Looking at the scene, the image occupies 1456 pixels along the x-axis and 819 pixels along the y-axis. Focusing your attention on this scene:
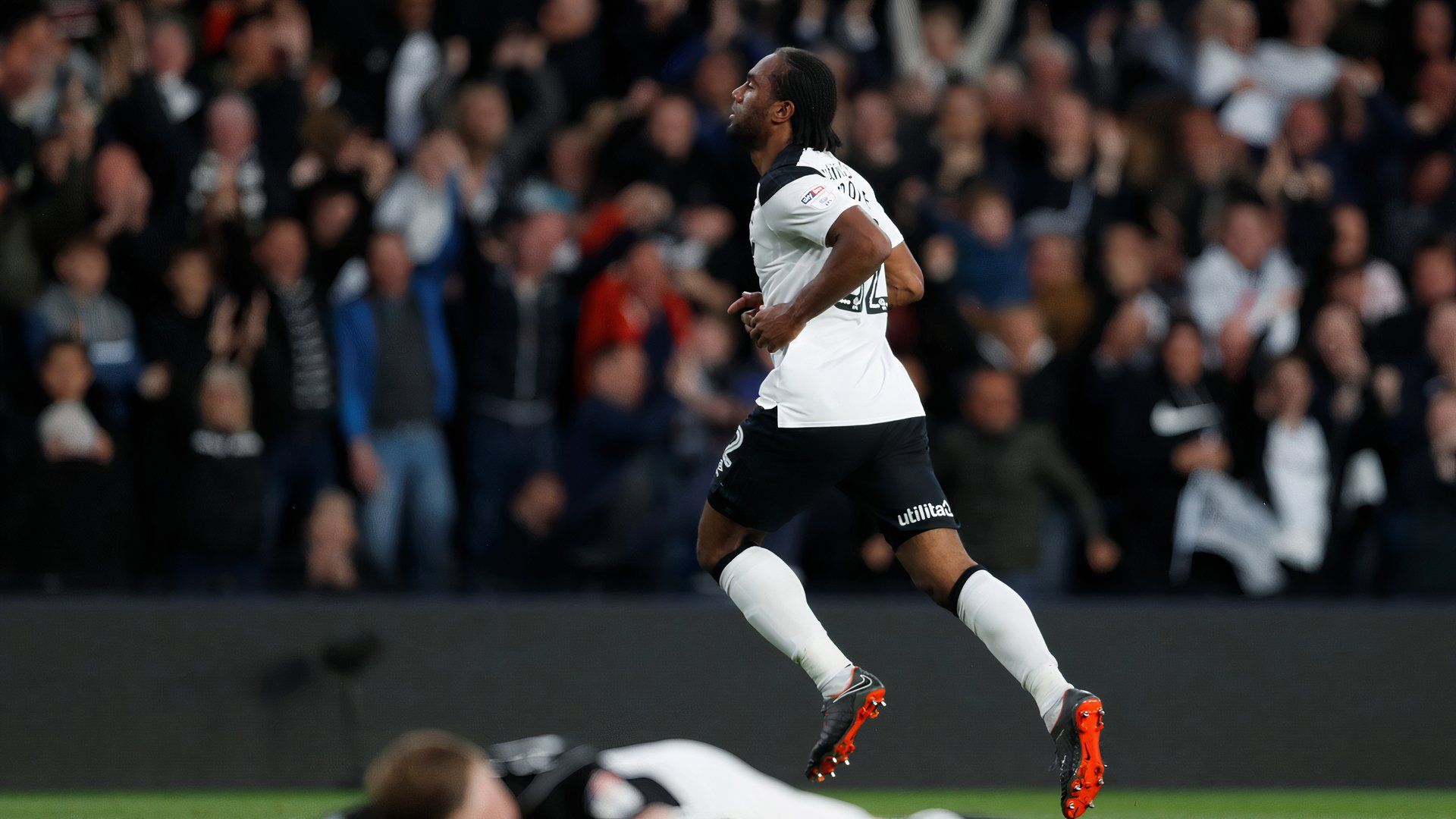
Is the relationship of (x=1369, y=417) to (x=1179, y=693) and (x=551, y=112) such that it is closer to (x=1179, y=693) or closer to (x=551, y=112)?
(x=1179, y=693)

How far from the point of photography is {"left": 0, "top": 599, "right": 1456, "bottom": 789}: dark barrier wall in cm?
848

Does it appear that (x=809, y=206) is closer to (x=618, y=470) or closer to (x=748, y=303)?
(x=748, y=303)

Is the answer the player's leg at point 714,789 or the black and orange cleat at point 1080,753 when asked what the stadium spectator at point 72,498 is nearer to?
the player's leg at point 714,789

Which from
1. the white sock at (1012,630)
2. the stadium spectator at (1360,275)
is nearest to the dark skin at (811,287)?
the white sock at (1012,630)

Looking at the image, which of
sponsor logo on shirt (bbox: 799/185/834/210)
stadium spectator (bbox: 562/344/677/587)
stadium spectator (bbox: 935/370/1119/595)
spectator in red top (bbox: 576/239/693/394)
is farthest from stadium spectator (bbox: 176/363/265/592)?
sponsor logo on shirt (bbox: 799/185/834/210)

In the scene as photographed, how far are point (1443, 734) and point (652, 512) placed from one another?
386cm

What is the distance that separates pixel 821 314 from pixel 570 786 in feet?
6.15

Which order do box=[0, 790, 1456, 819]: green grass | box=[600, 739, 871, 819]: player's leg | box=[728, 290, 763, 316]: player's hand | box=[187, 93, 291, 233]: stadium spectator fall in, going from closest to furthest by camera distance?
box=[600, 739, 871, 819]: player's leg < box=[728, 290, 763, 316]: player's hand < box=[0, 790, 1456, 819]: green grass < box=[187, 93, 291, 233]: stadium spectator

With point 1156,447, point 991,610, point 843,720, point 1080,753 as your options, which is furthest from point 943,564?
point 1156,447

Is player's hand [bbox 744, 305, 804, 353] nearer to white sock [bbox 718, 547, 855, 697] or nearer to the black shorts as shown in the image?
the black shorts

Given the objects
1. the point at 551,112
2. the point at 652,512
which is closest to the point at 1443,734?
the point at 652,512

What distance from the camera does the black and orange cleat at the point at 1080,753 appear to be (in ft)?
17.0

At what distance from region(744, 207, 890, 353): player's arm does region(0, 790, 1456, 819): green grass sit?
3023mm

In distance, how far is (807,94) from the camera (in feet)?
18.3
